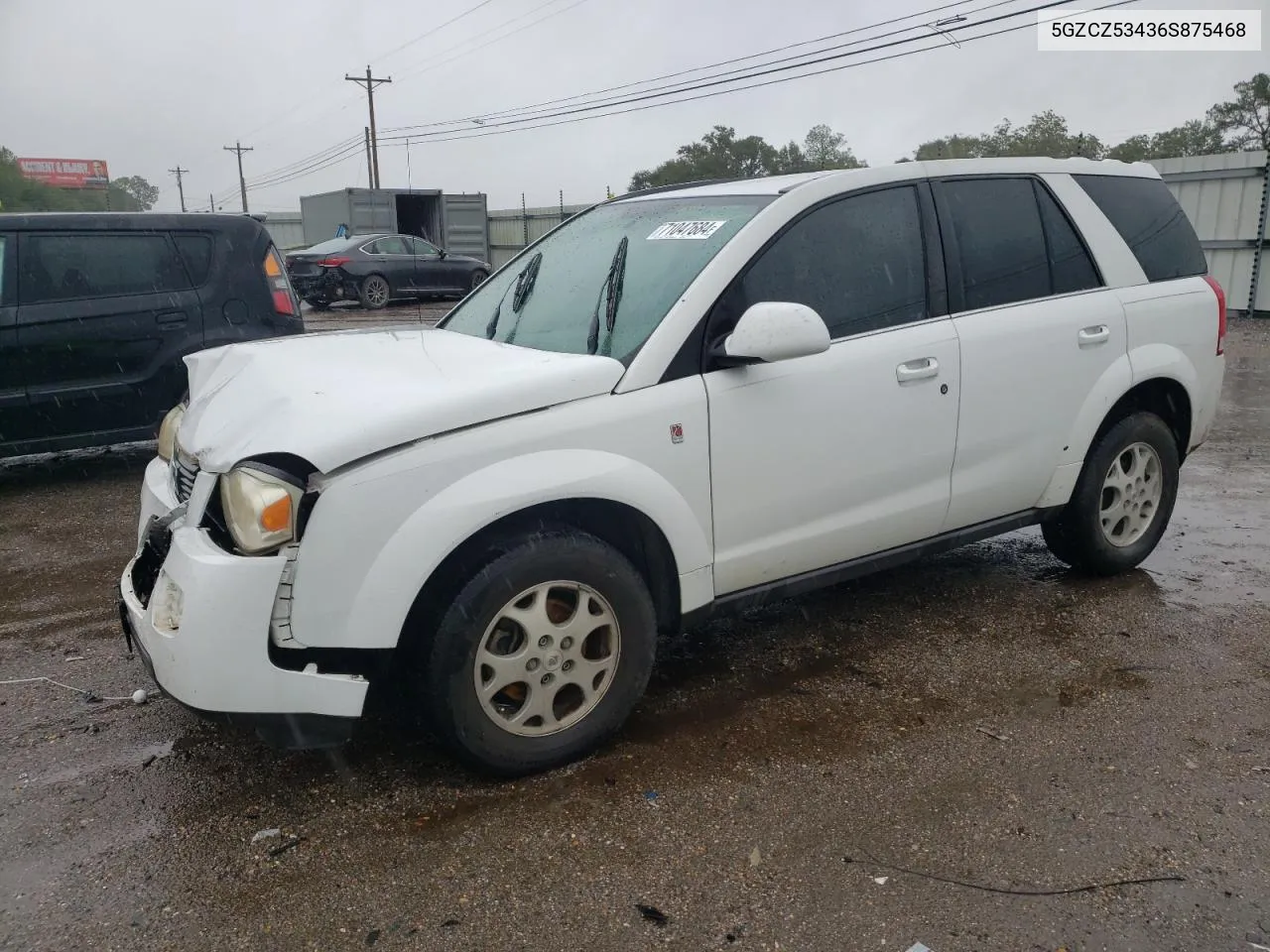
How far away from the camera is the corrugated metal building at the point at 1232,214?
571 inches

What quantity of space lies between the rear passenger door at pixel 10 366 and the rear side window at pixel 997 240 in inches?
217

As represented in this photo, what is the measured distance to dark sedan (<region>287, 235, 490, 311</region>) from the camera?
1923cm

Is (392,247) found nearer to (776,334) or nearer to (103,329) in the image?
(103,329)

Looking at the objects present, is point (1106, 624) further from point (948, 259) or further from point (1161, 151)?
point (1161, 151)

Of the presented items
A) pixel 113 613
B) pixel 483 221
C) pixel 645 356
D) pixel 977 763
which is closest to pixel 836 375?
pixel 645 356

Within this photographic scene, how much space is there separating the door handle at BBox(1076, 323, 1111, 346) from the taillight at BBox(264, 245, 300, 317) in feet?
16.9

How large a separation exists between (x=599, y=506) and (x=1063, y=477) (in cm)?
221

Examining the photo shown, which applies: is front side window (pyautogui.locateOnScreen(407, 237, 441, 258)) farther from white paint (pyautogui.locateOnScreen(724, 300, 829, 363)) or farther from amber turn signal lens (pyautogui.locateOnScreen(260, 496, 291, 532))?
amber turn signal lens (pyautogui.locateOnScreen(260, 496, 291, 532))

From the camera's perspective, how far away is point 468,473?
2.68 metres

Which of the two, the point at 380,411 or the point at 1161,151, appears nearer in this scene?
the point at 380,411

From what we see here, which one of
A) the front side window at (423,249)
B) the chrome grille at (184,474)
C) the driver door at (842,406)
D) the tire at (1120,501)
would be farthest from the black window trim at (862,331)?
the front side window at (423,249)

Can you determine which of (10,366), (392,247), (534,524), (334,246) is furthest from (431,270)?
(534,524)

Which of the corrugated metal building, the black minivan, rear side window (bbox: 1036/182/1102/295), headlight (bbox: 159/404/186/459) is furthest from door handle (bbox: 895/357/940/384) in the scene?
the corrugated metal building

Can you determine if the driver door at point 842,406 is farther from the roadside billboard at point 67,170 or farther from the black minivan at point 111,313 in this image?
the roadside billboard at point 67,170
